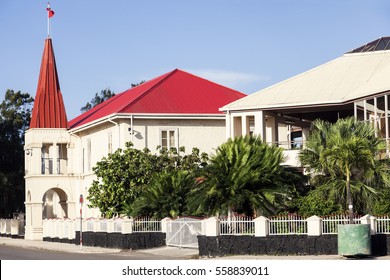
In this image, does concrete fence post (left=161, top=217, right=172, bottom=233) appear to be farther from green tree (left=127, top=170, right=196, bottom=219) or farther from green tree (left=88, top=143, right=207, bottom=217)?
green tree (left=88, top=143, right=207, bottom=217)

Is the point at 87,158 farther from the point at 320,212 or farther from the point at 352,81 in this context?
the point at 320,212

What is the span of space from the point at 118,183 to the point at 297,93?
11301 millimetres

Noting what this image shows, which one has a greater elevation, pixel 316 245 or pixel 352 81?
pixel 352 81

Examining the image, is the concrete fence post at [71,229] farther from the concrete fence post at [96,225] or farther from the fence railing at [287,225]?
the fence railing at [287,225]

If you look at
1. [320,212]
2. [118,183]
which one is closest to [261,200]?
[320,212]

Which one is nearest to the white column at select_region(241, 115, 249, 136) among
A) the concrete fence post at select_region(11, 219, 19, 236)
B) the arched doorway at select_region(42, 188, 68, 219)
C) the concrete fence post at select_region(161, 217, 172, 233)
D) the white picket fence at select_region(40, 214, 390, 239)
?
the concrete fence post at select_region(161, 217, 172, 233)

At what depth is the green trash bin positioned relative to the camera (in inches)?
1281

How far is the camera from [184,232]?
4166 centimetres

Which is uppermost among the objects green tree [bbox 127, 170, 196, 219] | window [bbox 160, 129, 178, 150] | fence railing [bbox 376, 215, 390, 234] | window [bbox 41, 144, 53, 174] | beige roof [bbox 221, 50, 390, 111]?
beige roof [bbox 221, 50, 390, 111]

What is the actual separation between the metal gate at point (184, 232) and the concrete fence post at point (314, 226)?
6.85 metres

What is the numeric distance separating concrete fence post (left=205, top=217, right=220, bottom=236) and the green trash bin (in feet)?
18.2

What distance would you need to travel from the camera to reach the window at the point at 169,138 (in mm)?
59250

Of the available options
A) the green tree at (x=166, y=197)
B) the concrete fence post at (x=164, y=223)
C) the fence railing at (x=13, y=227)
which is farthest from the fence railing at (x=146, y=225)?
the fence railing at (x=13, y=227)

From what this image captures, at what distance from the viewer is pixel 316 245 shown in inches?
1363
